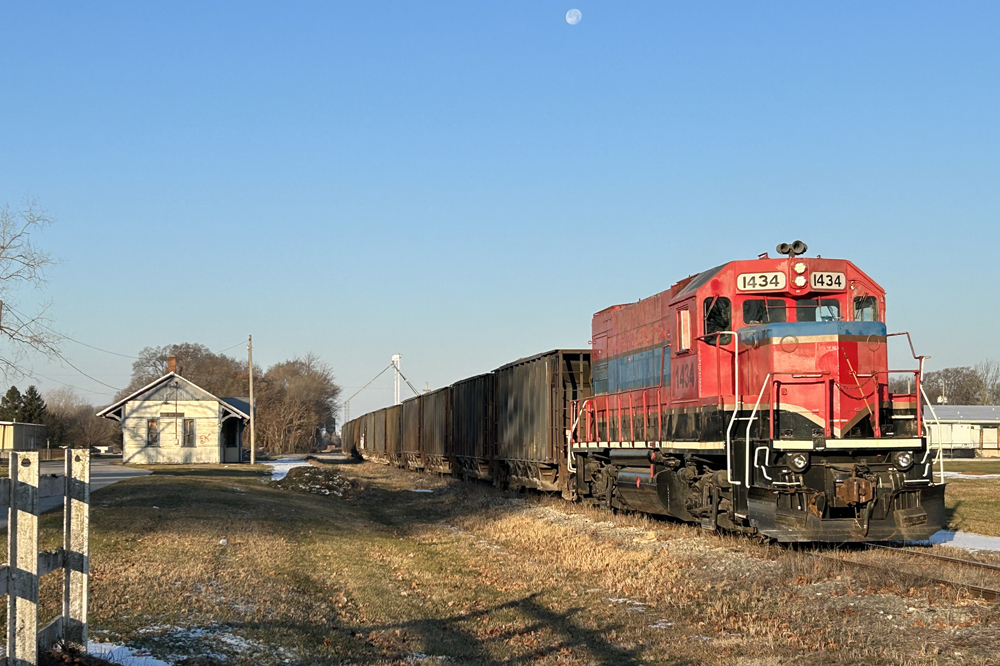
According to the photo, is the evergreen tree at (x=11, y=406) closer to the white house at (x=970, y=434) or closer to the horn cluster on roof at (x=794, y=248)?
the white house at (x=970, y=434)

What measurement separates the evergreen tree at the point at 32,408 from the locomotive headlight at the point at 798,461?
89.3m

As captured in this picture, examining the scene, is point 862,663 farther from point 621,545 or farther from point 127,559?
point 127,559

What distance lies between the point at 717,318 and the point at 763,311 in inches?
27.5

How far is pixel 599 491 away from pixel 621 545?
514cm

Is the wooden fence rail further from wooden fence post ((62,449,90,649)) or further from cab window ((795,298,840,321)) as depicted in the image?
cab window ((795,298,840,321))

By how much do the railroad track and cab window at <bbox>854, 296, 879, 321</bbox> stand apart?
3.48m

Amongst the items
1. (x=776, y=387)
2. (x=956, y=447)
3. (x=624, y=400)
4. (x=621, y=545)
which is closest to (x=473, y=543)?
(x=621, y=545)

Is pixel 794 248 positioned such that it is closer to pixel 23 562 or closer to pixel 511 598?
pixel 511 598

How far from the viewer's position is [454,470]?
3466 cm

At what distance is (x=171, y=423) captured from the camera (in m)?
48.8

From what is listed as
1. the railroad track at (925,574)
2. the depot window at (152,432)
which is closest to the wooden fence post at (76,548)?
the railroad track at (925,574)

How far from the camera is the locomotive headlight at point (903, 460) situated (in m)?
12.7

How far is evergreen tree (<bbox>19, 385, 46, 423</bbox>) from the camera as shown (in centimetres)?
8794

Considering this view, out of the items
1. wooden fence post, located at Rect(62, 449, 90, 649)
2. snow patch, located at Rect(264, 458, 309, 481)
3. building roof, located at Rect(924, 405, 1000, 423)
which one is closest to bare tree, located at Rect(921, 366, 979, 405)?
building roof, located at Rect(924, 405, 1000, 423)
